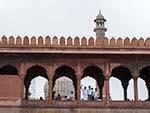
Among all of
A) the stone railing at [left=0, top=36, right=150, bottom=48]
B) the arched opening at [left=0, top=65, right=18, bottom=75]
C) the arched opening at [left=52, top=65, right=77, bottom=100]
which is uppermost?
the stone railing at [left=0, top=36, right=150, bottom=48]

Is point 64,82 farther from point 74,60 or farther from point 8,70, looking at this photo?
point 74,60

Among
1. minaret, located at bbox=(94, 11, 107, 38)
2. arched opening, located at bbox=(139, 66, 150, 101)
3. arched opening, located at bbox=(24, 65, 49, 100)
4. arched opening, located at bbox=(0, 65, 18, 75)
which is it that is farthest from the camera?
minaret, located at bbox=(94, 11, 107, 38)

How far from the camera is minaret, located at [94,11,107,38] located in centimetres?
4225

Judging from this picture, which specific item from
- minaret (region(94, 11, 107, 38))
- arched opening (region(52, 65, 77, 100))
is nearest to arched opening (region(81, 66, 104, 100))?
arched opening (region(52, 65, 77, 100))

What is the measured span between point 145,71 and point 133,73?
7.74 feet

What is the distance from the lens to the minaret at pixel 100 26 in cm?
4225

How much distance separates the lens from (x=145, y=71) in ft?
76.0

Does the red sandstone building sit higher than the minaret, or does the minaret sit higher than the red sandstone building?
the minaret

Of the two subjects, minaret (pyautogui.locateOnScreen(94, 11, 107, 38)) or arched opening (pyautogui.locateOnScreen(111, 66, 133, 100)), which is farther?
minaret (pyautogui.locateOnScreen(94, 11, 107, 38))

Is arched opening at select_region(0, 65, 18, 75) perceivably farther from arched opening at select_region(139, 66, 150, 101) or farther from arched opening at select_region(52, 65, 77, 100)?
arched opening at select_region(139, 66, 150, 101)

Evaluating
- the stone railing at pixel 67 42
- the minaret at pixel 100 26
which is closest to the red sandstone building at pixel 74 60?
the stone railing at pixel 67 42

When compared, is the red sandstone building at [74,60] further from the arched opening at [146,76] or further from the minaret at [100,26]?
the minaret at [100,26]

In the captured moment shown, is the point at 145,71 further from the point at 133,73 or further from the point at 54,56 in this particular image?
the point at 54,56

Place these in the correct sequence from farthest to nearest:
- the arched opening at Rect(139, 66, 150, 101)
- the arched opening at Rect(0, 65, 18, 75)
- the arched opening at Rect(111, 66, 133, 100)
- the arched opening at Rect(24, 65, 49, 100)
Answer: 1. the arched opening at Rect(111, 66, 133, 100)
2. the arched opening at Rect(139, 66, 150, 101)
3. the arched opening at Rect(24, 65, 49, 100)
4. the arched opening at Rect(0, 65, 18, 75)
